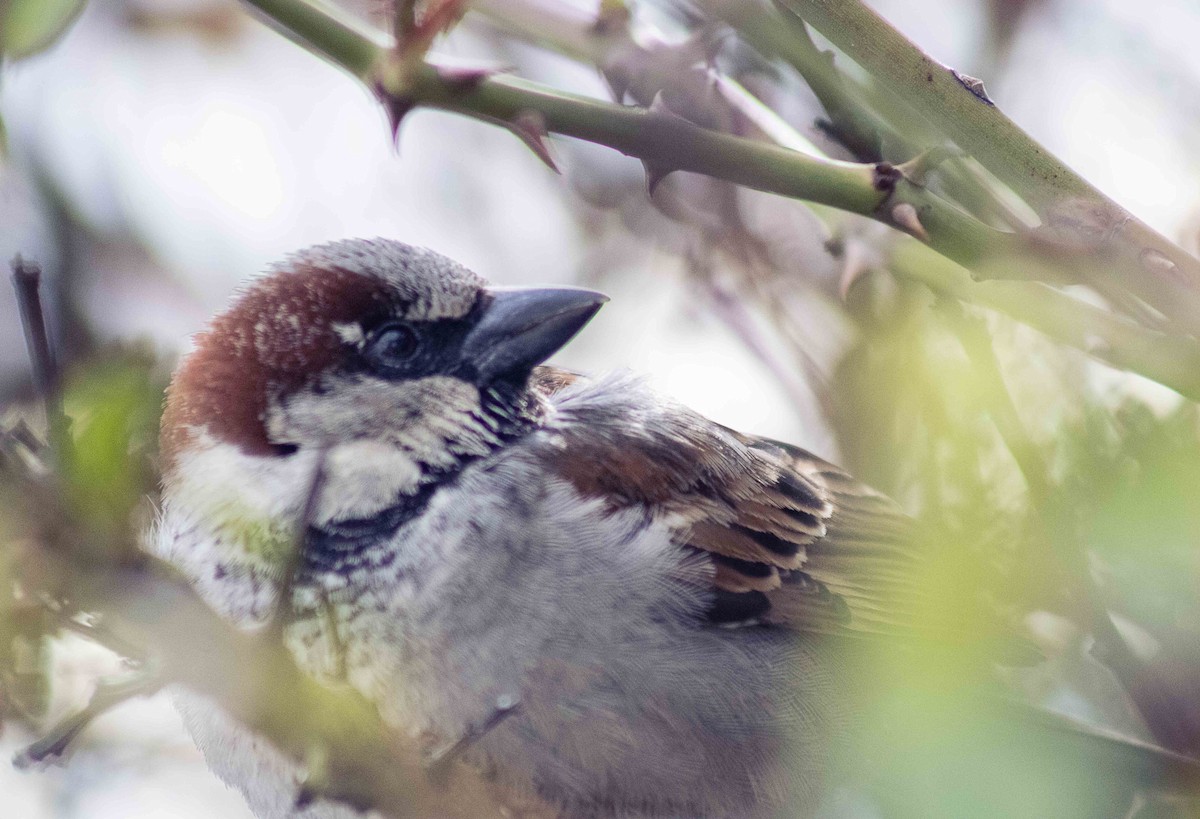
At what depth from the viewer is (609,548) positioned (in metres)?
2.42

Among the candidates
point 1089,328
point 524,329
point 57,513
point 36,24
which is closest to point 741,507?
point 524,329

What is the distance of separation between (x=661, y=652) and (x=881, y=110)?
3.57 ft

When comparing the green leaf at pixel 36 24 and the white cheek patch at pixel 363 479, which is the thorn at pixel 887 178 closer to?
the green leaf at pixel 36 24

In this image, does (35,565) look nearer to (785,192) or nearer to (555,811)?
(785,192)

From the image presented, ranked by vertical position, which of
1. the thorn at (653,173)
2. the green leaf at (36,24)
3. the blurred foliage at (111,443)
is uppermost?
the thorn at (653,173)

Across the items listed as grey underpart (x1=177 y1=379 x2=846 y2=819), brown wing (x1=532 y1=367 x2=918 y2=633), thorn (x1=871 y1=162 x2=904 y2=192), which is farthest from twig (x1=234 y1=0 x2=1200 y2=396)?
brown wing (x1=532 y1=367 x2=918 y2=633)

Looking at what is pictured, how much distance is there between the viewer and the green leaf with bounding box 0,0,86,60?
1283mm

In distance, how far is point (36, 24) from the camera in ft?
4.22

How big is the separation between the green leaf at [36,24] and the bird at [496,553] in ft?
3.29

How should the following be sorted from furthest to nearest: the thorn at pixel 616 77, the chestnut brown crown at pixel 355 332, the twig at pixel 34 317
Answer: the chestnut brown crown at pixel 355 332
the thorn at pixel 616 77
the twig at pixel 34 317

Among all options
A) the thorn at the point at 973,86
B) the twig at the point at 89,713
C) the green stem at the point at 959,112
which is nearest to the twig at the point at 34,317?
the twig at the point at 89,713

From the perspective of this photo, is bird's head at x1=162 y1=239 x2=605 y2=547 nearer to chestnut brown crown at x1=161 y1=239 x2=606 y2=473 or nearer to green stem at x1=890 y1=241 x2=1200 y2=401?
chestnut brown crown at x1=161 y1=239 x2=606 y2=473

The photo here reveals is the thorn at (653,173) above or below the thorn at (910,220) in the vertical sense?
below

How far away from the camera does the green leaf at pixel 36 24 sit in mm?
1283
